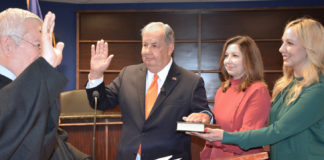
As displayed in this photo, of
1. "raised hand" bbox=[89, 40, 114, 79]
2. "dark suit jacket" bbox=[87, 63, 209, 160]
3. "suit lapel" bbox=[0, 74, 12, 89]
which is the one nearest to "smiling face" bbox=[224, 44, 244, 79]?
"dark suit jacket" bbox=[87, 63, 209, 160]

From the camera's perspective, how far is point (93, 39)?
653 cm

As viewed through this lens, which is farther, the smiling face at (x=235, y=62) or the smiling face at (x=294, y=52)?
the smiling face at (x=235, y=62)

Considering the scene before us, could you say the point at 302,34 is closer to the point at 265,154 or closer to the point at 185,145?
the point at 265,154

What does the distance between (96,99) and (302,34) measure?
51.7 inches

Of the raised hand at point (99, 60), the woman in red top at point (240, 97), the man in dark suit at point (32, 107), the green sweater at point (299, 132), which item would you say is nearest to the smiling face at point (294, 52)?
the green sweater at point (299, 132)

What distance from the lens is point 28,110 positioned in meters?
0.81

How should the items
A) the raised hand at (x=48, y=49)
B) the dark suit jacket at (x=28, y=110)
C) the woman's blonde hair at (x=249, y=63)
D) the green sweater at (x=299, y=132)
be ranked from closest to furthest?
the dark suit jacket at (x=28, y=110) < the raised hand at (x=48, y=49) < the green sweater at (x=299, y=132) < the woman's blonde hair at (x=249, y=63)

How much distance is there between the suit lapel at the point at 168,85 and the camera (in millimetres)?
1858

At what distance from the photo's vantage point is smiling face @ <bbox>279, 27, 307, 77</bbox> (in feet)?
5.58

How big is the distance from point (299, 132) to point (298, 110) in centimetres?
13

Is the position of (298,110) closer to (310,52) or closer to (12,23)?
(310,52)

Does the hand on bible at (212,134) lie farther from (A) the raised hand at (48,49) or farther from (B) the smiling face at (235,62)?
(A) the raised hand at (48,49)

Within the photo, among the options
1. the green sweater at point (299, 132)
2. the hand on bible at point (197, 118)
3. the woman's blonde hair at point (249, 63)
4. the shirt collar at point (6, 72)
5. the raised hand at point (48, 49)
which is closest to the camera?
the raised hand at point (48, 49)

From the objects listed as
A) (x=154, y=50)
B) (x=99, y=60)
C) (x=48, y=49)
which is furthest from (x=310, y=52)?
(x=48, y=49)
